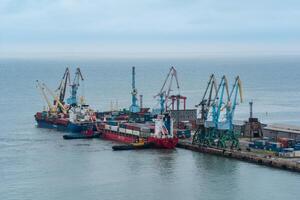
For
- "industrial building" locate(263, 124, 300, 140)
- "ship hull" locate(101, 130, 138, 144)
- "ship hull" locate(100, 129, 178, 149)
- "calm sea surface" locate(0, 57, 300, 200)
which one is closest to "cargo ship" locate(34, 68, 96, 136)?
"ship hull" locate(101, 130, 138, 144)

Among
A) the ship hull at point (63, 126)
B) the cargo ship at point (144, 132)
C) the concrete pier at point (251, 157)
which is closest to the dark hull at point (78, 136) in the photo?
the cargo ship at point (144, 132)

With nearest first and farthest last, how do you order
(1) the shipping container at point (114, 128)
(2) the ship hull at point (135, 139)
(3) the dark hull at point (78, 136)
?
(2) the ship hull at point (135, 139) → (3) the dark hull at point (78, 136) → (1) the shipping container at point (114, 128)

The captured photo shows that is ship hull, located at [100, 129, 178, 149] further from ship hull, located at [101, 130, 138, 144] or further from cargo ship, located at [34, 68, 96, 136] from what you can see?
cargo ship, located at [34, 68, 96, 136]

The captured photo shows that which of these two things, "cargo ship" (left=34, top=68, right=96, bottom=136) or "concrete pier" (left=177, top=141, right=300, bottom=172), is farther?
"cargo ship" (left=34, top=68, right=96, bottom=136)

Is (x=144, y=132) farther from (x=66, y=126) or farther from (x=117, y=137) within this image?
(x=66, y=126)

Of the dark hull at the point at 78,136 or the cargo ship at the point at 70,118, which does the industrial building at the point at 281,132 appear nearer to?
the dark hull at the point at 78,136

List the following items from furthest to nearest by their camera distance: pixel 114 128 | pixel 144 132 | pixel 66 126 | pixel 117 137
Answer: pixel 66 126 → pixel 114 128 → pixel 117 137 → pixel 144 132

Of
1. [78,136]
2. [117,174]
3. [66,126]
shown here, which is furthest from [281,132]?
[66,126]

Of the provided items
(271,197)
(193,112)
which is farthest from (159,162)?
(193,112)
